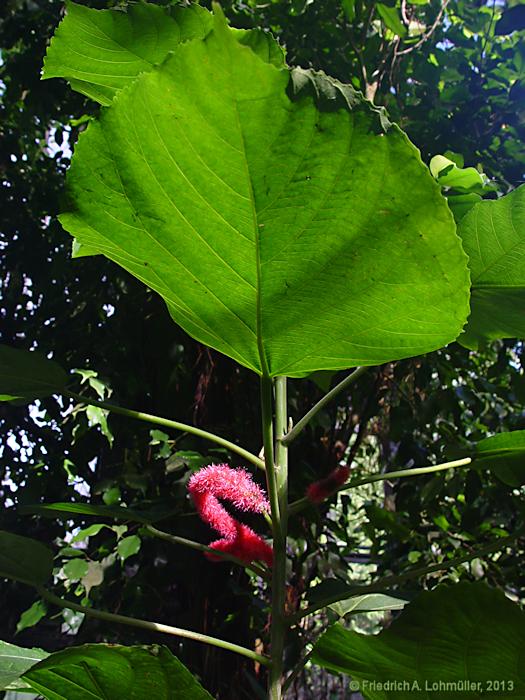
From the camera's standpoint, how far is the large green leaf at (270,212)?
26cm

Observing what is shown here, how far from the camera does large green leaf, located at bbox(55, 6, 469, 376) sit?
26 cm

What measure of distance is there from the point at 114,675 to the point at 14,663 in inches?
5.2

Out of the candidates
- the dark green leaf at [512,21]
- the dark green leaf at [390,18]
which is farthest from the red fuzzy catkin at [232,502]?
the dark green leaf at [512,21]

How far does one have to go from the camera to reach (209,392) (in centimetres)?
133

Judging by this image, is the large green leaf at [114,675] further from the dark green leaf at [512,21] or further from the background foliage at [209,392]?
the dark green leaf at [512,21]

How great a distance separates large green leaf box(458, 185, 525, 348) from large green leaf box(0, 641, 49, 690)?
378mm

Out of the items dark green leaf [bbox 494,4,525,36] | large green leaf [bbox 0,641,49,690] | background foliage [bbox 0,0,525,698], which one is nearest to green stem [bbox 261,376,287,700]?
large green leaf [bbox 0,641,49,690]

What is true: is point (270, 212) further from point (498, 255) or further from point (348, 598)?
point (348, 598)

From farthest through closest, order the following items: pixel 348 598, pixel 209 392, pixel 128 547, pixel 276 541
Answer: pixel 209 392 < pixel 128 547 < pixel 348 598 < pixel 276 541

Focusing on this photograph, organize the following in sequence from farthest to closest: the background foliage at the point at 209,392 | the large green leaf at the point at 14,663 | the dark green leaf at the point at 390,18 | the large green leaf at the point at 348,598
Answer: the dark green leaf at the point at 390,18, the background foliage at the point at 209,392, the large green leaf at the point at 348,598, the large green leaf at the point at 14,663

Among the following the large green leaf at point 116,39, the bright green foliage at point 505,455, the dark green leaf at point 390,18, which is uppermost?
the dark green leaf at point 390,18

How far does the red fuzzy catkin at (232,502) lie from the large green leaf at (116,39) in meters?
0.27

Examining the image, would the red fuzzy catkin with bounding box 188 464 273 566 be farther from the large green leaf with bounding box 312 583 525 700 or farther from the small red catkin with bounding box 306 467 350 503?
the large green leaf with bounding box 312 583 525 700

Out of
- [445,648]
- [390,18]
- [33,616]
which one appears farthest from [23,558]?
[390,18]
